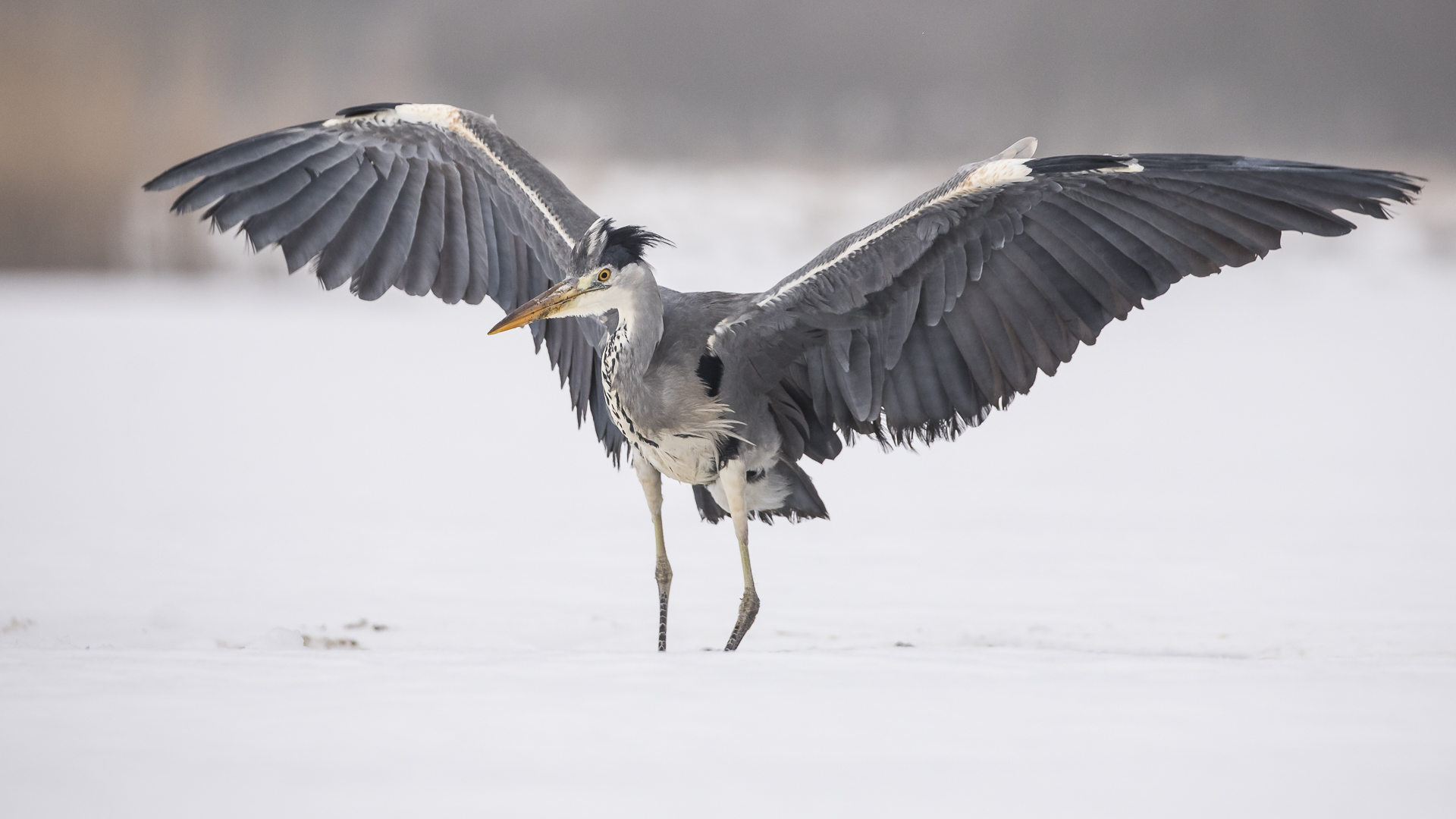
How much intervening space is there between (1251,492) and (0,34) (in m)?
21.7

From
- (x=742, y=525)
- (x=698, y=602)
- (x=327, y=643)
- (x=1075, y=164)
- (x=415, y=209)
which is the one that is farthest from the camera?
(x=698, y=602)

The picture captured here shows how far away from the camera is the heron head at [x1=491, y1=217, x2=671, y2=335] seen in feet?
13.5

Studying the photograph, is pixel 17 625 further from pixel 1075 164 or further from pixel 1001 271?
pixel 1075 164

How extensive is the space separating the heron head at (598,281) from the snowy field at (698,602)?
3.52 ft

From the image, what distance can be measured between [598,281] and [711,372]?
1.53ft

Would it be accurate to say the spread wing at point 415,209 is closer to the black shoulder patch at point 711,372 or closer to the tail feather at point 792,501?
the tail feather at point 792,501

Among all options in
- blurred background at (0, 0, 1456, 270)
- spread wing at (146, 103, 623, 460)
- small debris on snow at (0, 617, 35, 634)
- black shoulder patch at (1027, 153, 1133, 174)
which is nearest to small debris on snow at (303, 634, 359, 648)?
small debris on snow at (0, 617, 35, 634)

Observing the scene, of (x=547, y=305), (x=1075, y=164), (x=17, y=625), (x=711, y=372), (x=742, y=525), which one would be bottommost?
(x=17, y=625)

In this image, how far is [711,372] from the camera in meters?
4.28

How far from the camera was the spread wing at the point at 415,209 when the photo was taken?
15.4 ft

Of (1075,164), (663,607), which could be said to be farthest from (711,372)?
(1075,164)

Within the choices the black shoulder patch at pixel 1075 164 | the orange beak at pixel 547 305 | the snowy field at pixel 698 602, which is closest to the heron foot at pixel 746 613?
the snowy field at pixel 698 602

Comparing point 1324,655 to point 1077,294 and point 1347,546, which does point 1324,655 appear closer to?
point 1077,294

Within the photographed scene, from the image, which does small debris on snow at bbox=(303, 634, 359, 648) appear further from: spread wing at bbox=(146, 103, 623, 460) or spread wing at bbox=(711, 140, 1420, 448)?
spread wing at bbox=(711, 140, 1420, 448)
